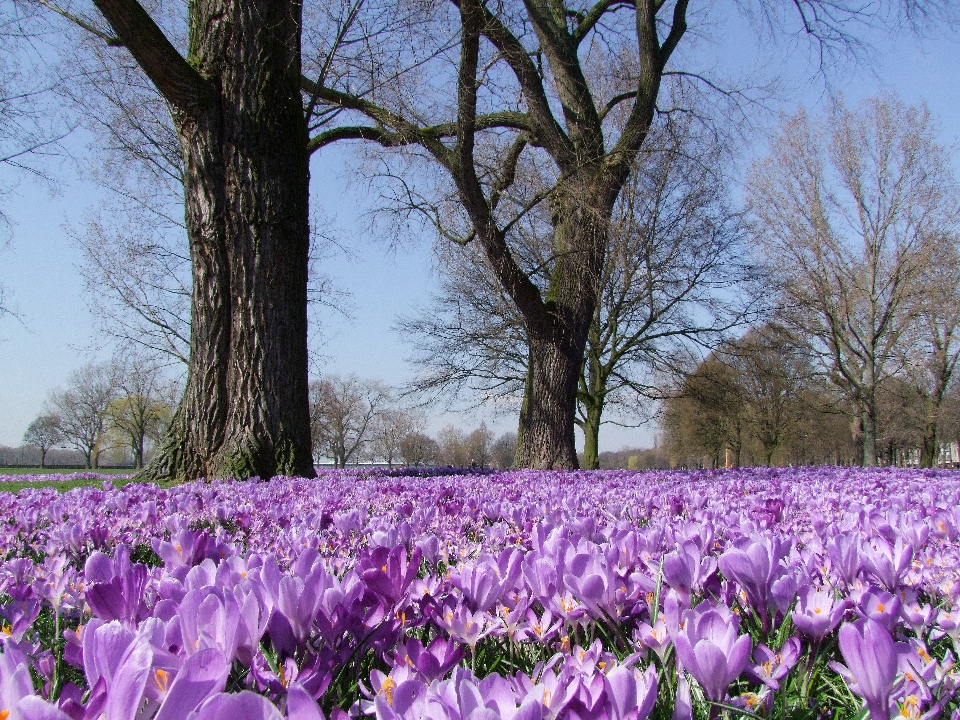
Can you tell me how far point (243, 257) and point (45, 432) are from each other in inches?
3042

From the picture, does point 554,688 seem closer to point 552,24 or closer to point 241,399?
point 241,399

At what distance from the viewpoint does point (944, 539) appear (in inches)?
94.3

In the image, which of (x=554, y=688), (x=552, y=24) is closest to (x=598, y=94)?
(x=552, y=24)

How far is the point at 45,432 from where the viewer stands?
7031 centimetres

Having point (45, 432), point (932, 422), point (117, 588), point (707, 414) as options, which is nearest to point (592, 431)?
point (707, 414)

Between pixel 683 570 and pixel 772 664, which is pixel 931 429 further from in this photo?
pixel 772 664

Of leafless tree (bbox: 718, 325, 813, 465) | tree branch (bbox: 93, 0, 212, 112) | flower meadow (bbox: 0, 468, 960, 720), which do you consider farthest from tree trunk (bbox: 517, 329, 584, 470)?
flower meadow (bbox: 0, 468, 960, 720)

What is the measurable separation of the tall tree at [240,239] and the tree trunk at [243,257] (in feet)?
0.04

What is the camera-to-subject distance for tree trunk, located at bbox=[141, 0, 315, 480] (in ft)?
23.1

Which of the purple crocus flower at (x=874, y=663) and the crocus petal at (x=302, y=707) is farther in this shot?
the purple crocus flower at (x=874, y=663)

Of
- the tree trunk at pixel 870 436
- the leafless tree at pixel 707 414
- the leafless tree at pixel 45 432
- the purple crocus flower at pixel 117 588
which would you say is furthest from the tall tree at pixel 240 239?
the leafless tree at pixel 45 432

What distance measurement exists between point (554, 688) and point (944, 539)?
2228 millimetres

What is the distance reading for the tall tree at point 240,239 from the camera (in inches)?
275

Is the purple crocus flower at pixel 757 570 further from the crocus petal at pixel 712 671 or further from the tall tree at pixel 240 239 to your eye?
the tall tree at pixel 240 239
